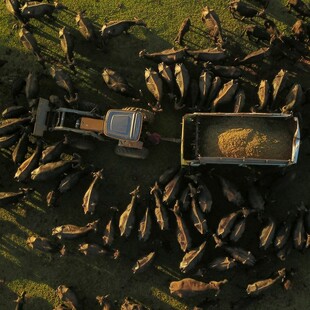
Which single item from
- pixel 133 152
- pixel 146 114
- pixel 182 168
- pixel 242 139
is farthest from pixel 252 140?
pixel 133 152

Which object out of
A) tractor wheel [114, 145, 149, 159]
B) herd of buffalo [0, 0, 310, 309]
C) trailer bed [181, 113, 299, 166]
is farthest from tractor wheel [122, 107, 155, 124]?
trailer bed [181, 113, 299, 166]

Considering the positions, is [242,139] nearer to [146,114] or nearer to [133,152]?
[146,114]

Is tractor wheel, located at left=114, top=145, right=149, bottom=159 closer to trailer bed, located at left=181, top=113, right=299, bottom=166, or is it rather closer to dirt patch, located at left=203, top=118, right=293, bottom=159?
trailer bed, located at left=181, top=113, right=299, bottom=166

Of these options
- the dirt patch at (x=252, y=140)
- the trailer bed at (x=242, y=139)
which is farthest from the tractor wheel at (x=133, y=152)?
the dirt patch at (x=252, y=140)

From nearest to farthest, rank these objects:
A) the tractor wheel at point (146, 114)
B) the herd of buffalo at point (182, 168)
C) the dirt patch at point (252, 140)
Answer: the dirt patch at point (252, 140) < the herd of buffalo at point (182, 168) < the tractor wheel at point (146, 114)

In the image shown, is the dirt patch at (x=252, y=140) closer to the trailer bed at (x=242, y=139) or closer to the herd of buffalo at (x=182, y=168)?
the trailer bed at (x=242, y=139)

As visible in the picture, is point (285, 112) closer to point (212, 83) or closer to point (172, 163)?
point (212, 83)
